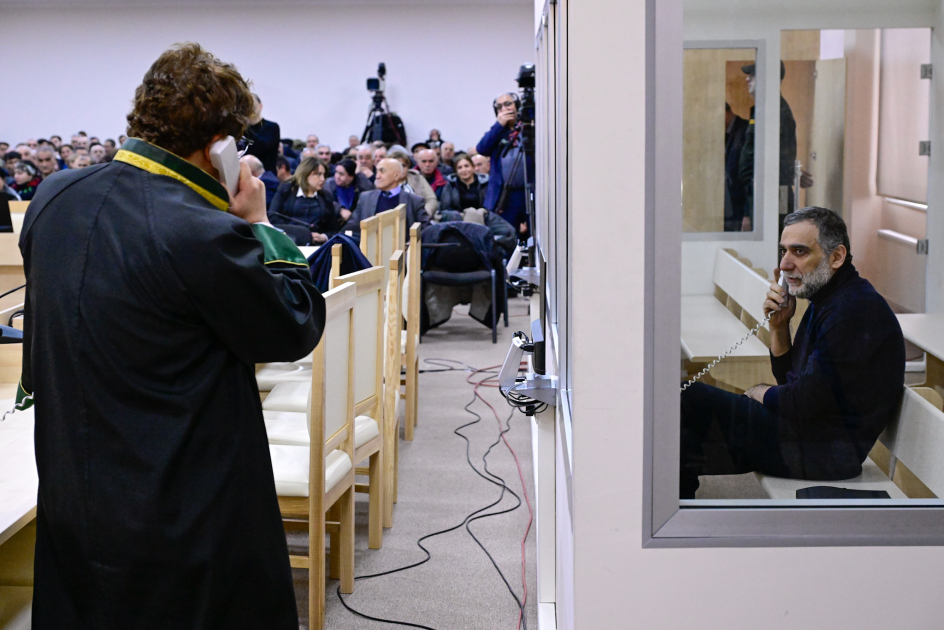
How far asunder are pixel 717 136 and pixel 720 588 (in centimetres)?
60

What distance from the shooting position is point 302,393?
271 centimetres

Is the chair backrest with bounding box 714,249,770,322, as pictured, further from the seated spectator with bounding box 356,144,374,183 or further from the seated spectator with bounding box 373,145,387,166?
the seated spectator with bounding box 356,144,374,183

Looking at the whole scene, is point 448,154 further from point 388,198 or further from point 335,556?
point 335,556

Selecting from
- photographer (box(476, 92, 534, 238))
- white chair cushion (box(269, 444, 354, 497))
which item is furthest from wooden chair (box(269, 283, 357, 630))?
photographer (box(476, 92, 534, 238))

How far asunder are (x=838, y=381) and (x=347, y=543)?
4.92 ft

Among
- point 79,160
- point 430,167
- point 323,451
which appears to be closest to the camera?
point 323,451

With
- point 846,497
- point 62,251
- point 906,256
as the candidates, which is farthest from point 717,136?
point 62,251

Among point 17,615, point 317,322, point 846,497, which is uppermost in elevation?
point 317,322

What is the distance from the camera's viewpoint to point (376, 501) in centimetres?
264

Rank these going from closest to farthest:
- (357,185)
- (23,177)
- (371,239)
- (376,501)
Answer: (376,501)
(371,239)
(357,185)
(23,177)

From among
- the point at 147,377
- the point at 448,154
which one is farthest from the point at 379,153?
the point at 147,377

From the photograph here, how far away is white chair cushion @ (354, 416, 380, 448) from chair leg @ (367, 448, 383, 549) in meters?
0.11

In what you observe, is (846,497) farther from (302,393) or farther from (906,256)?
(302,393)

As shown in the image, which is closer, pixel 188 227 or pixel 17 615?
pixel 188 227
